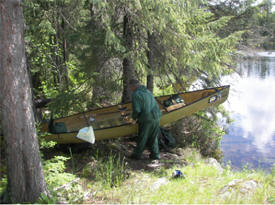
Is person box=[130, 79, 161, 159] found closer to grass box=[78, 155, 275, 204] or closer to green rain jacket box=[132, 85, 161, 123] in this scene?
green rain jacket box=[132, 85, 161, 123]

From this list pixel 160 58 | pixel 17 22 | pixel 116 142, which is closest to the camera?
pixel 17 22

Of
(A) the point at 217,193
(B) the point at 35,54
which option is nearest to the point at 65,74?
(B) the point at 35,54

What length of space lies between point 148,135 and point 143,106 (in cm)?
70

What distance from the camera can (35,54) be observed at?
846cm

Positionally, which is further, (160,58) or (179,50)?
(160,58)

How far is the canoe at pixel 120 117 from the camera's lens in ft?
17.2

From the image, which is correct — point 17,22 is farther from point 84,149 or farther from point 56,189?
point 84,149

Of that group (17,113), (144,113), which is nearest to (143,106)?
(144,113)

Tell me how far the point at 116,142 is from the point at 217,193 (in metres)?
3.16

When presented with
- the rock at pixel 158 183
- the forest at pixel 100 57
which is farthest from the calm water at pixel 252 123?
the rock at pixel 158 183

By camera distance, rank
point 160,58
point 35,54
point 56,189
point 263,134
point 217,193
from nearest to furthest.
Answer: point 56,189 < point 217,193 < point 160,58 < point 35,54 < point 263,134

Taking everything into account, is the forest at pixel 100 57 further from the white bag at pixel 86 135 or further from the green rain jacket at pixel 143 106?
the green rain jacket at pixel 143 106

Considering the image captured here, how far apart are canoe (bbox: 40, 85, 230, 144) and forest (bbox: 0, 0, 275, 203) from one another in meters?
0.45

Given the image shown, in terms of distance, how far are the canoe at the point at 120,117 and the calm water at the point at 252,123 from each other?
149 centimetres
